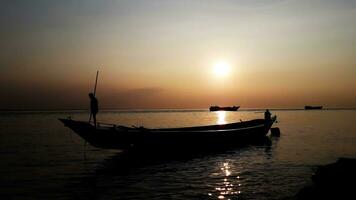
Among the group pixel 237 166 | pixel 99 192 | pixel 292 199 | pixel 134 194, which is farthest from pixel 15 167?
pixel 292 199

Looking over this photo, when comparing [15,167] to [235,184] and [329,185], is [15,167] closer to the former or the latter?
[235,184]

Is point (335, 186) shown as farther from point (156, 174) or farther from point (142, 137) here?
point (142, 137)

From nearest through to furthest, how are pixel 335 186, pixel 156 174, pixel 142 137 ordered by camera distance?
pixel 335 186 → pixel 156 174 → pixel 142 137

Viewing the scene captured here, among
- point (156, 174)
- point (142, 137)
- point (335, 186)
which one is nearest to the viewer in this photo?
point (335, 186)

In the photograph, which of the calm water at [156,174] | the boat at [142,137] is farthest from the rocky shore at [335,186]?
the boat at [142,137]

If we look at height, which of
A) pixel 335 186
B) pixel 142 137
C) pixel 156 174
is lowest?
pixel 156 174

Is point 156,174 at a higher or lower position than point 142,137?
lower

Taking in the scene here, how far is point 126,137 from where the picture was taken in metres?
21.6

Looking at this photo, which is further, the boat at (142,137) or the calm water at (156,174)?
the boat at (142,137)

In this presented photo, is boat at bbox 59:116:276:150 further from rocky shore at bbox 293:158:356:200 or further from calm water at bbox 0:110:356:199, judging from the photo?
rocky shore at bbox 293:158:356:200

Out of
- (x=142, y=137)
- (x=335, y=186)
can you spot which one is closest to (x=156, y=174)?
(x=142, y=137)

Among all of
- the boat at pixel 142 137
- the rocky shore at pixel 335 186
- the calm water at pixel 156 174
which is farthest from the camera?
the boat at pixel 142 137

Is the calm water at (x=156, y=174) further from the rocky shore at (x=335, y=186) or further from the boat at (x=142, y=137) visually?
the rocky shore at (x=335, y=186)

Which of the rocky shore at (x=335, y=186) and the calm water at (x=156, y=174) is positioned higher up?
the rocky shore at (x=335, y=186)
